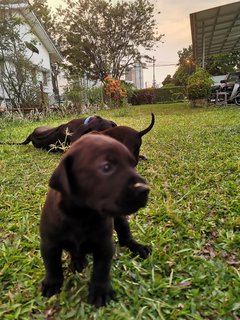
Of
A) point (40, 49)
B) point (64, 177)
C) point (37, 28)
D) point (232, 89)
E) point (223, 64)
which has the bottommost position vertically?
point (232, 89)

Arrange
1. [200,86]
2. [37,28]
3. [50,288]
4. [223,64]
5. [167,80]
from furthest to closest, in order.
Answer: [167,80], [223,64], [37,28], [200,86], [50,288]

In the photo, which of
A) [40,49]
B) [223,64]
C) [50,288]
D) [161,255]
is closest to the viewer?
[50,288]

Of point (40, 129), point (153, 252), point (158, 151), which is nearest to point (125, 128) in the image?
point (153, 252)

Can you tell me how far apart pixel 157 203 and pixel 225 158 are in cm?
188

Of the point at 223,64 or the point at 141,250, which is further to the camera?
the point at 223,64

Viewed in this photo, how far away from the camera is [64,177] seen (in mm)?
1341

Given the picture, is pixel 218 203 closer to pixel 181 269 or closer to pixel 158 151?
pixel 181 269

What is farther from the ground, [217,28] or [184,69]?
[217,28]

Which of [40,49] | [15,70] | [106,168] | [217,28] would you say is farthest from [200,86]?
[106,168]

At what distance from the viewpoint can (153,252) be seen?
7.20 feet

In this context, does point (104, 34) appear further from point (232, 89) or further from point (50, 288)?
point (50, 288)

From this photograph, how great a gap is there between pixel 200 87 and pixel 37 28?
12230 mm

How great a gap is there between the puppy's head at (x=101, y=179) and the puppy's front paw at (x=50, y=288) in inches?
25.7

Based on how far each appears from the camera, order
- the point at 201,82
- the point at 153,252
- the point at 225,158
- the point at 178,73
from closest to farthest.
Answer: the point at 153,252, the point at 225,158, the point at 201,82, the point at 178,73
